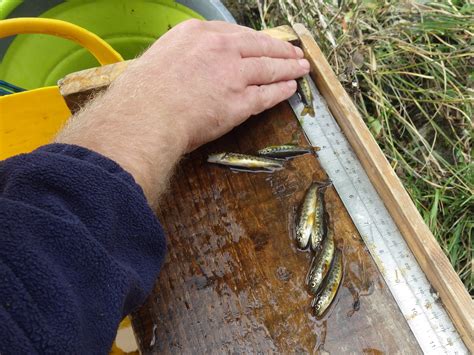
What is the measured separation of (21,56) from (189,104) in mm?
1386

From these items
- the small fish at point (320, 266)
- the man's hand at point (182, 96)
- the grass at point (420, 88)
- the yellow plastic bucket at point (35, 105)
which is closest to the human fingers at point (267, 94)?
the man's hand at point (182, 96)

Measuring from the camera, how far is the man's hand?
5.08 ft

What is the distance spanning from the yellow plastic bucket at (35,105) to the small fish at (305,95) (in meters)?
0.89

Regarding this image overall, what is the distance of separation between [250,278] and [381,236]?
1.61 ft

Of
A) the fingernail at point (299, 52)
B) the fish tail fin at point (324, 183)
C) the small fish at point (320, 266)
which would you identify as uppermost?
the fingernail at point (299, 52)

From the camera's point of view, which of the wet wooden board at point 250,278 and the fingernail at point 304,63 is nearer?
the wet wooden board at point 250,278

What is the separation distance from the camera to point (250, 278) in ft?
5.43

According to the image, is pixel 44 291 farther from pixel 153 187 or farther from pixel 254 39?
pixel 254 39

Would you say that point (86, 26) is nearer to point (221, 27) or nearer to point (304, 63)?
point (221, 27)

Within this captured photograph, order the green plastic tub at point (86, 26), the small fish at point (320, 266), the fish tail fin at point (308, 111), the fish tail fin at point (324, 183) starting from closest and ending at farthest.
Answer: the small fish at point (320, 266) → the fish tail fin at point (324, 183) → the fish tail fin at point (308, 111) → the green plastic tub at point (86, 26)

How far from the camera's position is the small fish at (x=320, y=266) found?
5.34 ft

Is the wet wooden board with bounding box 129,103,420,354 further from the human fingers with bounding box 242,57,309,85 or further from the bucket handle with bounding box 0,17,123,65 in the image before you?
the bucket handle with bounding box 0,17,123,65

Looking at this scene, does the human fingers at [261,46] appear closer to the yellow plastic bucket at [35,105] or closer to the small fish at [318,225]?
the small fish at [318,225]

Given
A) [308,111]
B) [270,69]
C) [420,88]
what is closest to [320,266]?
[308,111]
